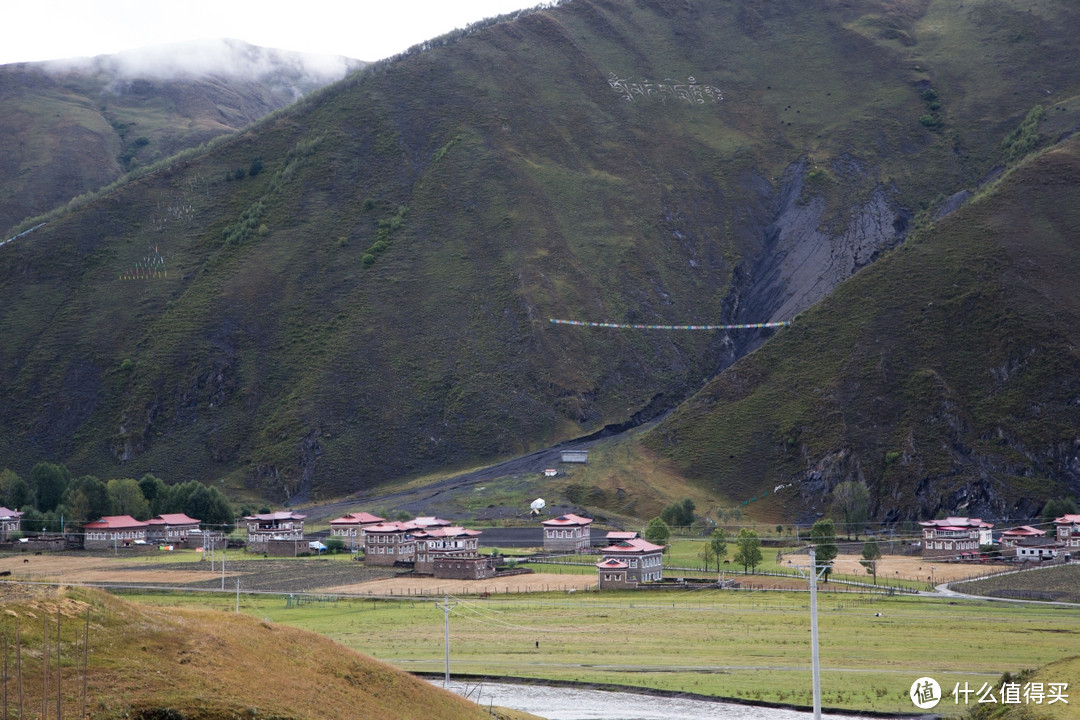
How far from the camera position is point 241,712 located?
40.6 m

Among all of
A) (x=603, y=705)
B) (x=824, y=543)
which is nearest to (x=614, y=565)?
(x=824, y=543)

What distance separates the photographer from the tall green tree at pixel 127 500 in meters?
150

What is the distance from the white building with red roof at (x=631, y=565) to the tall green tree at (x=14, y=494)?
8568 centimetres

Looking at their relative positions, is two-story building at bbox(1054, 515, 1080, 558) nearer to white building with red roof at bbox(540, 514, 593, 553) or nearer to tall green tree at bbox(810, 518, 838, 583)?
tall green tree at bbox(810, 518, 838, 583)

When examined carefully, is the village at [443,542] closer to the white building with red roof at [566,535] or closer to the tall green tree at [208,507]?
the white building with red roof at [566,535]

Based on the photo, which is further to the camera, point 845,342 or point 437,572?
point 845,342

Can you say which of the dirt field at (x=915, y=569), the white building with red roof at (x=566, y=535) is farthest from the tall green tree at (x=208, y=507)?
the dirt field at (x=915, y=569)

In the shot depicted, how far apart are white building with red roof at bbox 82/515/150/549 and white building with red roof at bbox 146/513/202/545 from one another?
55.5 inches

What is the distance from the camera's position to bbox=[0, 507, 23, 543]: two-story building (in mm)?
142500

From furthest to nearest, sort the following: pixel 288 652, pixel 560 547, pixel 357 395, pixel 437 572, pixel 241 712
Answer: pixel 357 395, pixel 560 547, pixel 437 572, pixel 288 652, pixel 241 712

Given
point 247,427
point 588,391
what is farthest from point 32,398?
point 588,391

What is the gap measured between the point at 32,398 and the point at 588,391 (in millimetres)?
84278

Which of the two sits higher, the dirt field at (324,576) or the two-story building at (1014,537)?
the two-story building at (1014,537)

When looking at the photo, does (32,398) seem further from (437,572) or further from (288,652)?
(288,652)
